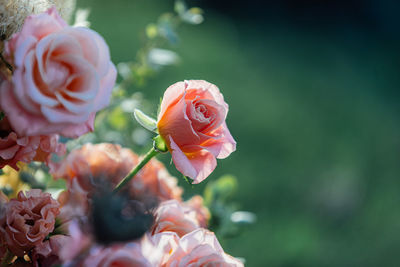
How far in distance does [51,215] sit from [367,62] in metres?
2.93

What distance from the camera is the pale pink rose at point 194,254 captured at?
37cm

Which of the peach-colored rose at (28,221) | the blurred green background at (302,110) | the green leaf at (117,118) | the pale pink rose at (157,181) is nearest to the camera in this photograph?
the peach-colored rose at (28,221)

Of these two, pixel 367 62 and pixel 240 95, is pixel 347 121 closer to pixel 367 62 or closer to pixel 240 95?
pixel 240 95

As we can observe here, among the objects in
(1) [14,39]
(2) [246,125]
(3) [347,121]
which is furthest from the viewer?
(3) [347,121]

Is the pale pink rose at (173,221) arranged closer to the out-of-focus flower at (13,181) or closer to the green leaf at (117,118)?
the out-of-focus flower at (13,181)

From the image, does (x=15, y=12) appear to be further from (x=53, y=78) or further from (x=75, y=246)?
(x=75, y=246)

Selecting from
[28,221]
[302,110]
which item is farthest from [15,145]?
[302,110]

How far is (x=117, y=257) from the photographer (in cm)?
29

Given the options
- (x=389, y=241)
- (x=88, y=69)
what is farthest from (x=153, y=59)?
(x=389, y=241)

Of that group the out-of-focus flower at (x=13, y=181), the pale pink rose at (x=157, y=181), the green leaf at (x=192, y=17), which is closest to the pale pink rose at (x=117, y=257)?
the pale pink rose at (x=157, y=181)

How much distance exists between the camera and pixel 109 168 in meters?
0.51

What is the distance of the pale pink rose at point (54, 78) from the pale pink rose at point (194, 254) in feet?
0.37

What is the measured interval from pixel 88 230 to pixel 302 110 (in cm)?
221

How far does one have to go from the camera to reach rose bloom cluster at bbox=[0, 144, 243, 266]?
29 cm
